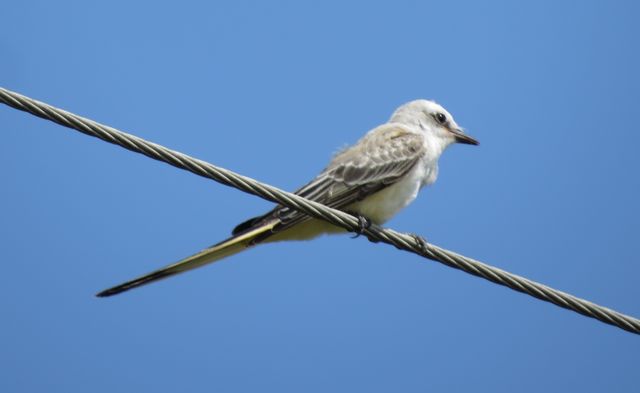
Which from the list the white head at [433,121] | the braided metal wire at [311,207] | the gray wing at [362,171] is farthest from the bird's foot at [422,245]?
the white head at [433,121]

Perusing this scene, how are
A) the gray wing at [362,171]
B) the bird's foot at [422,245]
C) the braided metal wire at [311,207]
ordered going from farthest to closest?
the gray wing at [362,171] < the bird's foot at [422,245] < the braided metal wire at [311,207]

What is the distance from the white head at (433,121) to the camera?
9.45 metres

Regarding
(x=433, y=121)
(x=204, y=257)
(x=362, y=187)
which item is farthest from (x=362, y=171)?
(x=204, y=257)

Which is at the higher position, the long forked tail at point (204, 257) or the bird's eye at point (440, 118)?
the bird's eye at point (440, 118)

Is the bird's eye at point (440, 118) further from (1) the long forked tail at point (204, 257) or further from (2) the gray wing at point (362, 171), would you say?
(1) the long forked tail at point (204, 257)

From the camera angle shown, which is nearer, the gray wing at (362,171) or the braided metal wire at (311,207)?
the braided metal wire at (311,207)

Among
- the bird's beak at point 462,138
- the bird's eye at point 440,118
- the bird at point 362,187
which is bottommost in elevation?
the bird at point 362,187

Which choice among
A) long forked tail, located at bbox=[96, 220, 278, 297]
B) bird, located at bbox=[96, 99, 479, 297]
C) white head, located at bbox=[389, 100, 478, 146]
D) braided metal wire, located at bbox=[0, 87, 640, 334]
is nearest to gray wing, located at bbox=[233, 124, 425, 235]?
bird, located at bbox=[96, 99, 479, 297]

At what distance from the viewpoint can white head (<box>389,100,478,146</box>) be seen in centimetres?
945

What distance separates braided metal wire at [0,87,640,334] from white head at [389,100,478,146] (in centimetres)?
279

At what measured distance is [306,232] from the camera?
8.02 m

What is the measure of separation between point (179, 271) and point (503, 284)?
230 cm

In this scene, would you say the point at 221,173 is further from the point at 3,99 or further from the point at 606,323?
the point at 606,323

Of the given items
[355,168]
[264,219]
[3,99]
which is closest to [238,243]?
[264,219]
